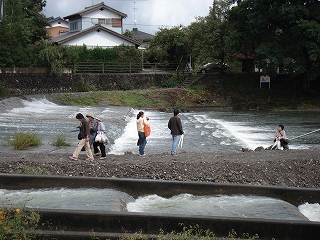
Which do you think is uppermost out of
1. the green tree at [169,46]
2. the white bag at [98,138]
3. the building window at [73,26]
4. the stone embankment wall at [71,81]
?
the building window at [73,26]

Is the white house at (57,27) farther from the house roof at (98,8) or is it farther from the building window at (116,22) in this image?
the building window at (116,22)

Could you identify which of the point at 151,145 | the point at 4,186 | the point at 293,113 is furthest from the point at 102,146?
the point at 293,113

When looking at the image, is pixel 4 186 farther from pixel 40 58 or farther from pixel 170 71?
pixel 170 71

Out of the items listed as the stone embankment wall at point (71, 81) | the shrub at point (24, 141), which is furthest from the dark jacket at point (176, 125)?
the stone embankment wall at point (71, 81)

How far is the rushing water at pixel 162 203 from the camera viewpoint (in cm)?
927

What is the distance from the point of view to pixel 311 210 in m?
9.92

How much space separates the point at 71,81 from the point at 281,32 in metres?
20.4

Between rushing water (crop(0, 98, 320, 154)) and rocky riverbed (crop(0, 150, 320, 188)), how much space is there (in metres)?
3.82

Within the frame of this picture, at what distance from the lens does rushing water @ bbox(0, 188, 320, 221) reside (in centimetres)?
927

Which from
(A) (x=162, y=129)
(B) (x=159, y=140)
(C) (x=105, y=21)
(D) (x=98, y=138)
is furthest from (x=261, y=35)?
(D) (x=98, y=138)

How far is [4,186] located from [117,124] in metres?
14.9

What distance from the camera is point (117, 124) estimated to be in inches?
1009

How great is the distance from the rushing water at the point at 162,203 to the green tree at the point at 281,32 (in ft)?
104

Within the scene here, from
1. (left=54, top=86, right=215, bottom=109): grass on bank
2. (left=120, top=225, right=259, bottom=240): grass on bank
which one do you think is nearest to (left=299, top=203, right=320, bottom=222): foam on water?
(left=120, top=225, right=259, bottom=240): grass on bank
